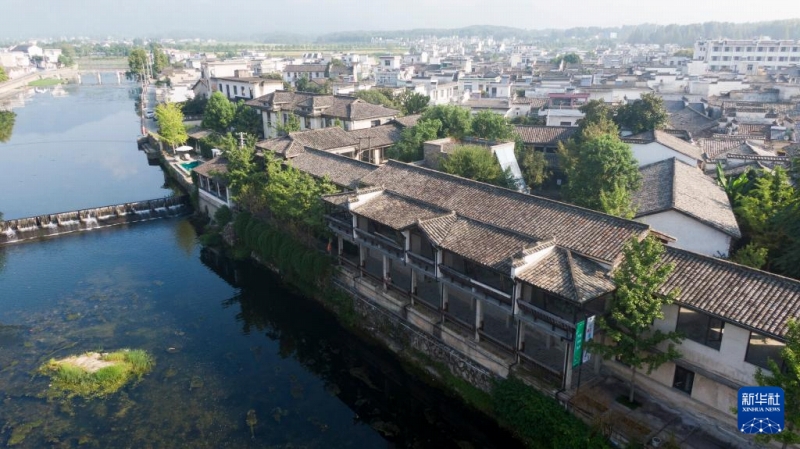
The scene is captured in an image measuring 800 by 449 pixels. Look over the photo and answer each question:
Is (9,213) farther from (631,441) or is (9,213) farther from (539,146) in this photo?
(631,441)

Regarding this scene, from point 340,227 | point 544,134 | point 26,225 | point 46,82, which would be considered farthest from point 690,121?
point 46,82

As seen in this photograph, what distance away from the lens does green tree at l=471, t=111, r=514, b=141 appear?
153 ft

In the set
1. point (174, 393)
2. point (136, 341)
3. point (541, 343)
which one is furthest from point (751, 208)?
point (136, 341)

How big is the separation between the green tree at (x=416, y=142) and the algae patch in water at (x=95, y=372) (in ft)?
85.6

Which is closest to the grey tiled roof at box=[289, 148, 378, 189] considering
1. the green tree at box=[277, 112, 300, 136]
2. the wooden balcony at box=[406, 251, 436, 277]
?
the wooden balcony at box=[406, 251, 436, 277]

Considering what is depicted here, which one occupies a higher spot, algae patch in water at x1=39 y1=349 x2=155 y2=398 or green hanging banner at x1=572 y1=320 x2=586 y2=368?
green hanging banner at x1=572 y1=320 x2=586 y2=368

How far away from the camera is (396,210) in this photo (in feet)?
92.7

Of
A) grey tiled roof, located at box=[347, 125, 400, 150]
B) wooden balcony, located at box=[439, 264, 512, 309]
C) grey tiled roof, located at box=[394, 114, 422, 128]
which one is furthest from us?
grey tiled roof, located at box=[394, 114, 422, 128]

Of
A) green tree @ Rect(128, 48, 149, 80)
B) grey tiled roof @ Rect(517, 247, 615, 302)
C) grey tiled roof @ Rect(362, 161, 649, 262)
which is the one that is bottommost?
grey tiled roof @ Rect(517, 247, 615, 302)

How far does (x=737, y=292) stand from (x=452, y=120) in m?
33.2

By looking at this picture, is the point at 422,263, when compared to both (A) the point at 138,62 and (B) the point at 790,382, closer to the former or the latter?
(B) the point at 790,382

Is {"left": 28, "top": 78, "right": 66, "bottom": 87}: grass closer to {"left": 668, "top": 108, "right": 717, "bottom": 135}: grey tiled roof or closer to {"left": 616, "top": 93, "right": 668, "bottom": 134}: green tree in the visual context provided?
{"left": 616, "top": 93, "right": 668, "bottom": 134}: green tree

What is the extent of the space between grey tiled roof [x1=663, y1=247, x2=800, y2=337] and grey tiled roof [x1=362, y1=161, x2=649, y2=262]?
7.96 ft

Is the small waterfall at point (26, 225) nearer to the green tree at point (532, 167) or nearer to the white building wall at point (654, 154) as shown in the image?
the green tree at point (532, 167)
